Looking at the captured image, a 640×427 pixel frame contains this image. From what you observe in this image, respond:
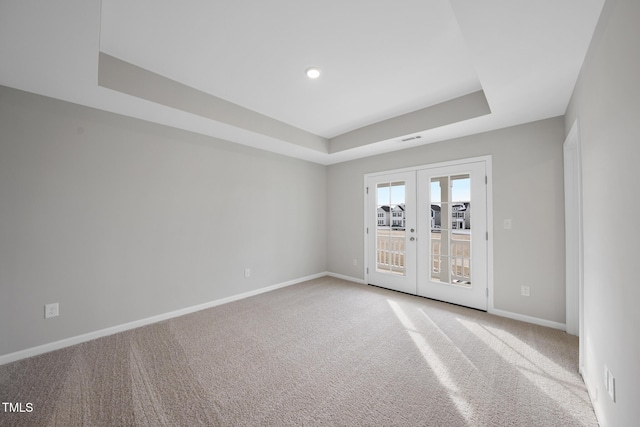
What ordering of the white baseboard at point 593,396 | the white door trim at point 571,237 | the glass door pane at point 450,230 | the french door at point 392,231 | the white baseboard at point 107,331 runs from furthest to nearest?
1. the french door at point 392,231
2. the glass door pane at point 450,230
3. the white door trim at point 571,237
4. the white baseboard at point 107,331
5. the white baseboard at point 593,396

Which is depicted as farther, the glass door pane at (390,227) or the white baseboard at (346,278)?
the white baseboard at (346,278)

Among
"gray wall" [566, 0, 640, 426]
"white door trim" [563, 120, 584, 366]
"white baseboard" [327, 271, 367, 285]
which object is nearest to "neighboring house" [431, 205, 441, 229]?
"white door trim" [563, 120, 584, 366]

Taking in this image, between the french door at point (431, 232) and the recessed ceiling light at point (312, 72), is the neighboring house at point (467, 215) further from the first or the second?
the recessed ceiling light at point (312, 72)

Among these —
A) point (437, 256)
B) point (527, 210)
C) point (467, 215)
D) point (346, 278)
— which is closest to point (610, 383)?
point (527, 210)

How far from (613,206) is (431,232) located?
8.41 feet

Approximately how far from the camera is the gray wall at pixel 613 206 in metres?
1.08

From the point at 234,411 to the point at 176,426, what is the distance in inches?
13.3

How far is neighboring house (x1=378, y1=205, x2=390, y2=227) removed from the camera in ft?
14.5

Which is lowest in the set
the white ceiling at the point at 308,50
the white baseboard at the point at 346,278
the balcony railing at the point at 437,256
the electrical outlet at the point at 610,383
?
the white baseboard at the point at 346,278

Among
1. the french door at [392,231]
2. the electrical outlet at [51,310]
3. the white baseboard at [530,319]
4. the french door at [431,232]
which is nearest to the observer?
the electrical outlet at [51,310]

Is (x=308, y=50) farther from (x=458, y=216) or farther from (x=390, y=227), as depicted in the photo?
(x=390, y=227)

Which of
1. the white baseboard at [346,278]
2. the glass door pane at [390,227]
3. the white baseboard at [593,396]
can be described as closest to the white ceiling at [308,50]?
the glass door pane at [390,227]

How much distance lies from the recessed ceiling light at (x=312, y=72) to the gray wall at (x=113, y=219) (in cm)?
182

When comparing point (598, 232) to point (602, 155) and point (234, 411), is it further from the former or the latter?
point (234, 411)
